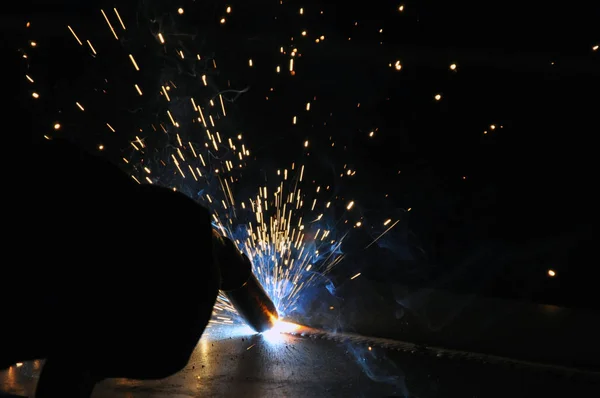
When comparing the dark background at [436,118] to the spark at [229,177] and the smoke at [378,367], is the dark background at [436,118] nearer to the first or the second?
the spark at [229,177]

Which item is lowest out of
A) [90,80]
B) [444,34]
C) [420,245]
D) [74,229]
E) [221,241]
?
[74,229]

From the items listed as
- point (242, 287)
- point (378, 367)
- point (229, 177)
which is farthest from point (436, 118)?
point (242, 287)

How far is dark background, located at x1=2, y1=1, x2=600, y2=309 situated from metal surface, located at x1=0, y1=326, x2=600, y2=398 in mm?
1246

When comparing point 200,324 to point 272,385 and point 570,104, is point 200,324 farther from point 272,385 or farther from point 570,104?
point 570,104

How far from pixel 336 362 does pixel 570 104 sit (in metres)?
2.79

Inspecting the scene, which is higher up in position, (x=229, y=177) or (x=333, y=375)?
(x=229, y=177)

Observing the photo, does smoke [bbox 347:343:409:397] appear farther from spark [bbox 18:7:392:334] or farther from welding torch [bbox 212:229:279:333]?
spark [bbox 18:7:392:334]

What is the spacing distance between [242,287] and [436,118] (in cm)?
238

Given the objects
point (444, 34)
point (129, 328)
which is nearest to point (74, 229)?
point (129, 328)

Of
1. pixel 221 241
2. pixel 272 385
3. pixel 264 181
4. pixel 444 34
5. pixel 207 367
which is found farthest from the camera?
pixel 264 181

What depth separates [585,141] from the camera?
4.37 meters

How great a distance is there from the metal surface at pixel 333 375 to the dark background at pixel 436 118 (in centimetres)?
125

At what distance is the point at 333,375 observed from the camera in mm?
3027

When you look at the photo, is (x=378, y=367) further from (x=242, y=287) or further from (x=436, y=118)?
(x=436, y=118)
